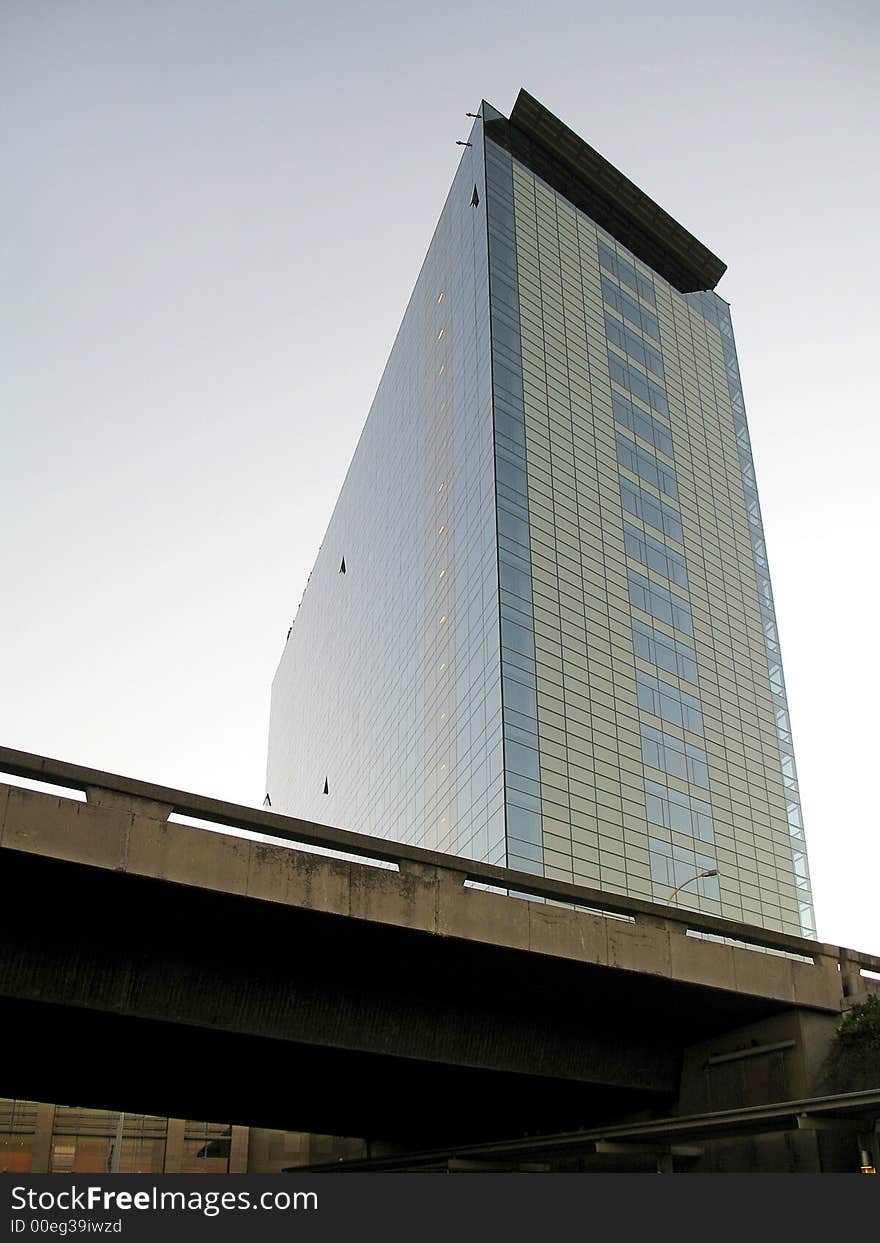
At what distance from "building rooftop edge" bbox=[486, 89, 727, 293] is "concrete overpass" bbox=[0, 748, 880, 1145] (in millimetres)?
88452

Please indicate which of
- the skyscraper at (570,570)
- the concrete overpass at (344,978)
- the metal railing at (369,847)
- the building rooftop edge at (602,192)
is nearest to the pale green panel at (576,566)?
the skyscraper at (570,570)

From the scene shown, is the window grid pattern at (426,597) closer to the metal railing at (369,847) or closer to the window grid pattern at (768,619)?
the window grid pattern at (768,619)

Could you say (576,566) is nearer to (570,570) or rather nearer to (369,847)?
(570,570)

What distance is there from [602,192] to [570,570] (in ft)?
158

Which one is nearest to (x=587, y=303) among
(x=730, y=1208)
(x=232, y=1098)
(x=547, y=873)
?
(x=547, y=873)

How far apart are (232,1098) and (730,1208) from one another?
64.8 feet

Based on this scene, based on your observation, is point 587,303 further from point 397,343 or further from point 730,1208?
point 730,1208

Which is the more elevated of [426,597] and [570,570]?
[426,597]

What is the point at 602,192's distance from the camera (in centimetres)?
10569

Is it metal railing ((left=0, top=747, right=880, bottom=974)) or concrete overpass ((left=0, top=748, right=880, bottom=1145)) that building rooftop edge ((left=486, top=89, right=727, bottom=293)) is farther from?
concrete overpass ((left=0, top=748, right=880, bottom=1145))

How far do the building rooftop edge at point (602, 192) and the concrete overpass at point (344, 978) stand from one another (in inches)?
3482

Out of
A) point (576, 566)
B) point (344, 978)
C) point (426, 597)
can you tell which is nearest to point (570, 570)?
point (576, 566)

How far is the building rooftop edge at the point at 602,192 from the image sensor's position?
330 ft

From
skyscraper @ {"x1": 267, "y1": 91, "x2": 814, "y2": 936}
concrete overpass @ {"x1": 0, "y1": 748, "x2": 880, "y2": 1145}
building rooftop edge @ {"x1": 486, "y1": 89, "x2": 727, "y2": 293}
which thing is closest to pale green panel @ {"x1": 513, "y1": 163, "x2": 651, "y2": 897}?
skyscraper @ {"x1": 267, "y1": 91, "x2": 814, "y2": 936}
